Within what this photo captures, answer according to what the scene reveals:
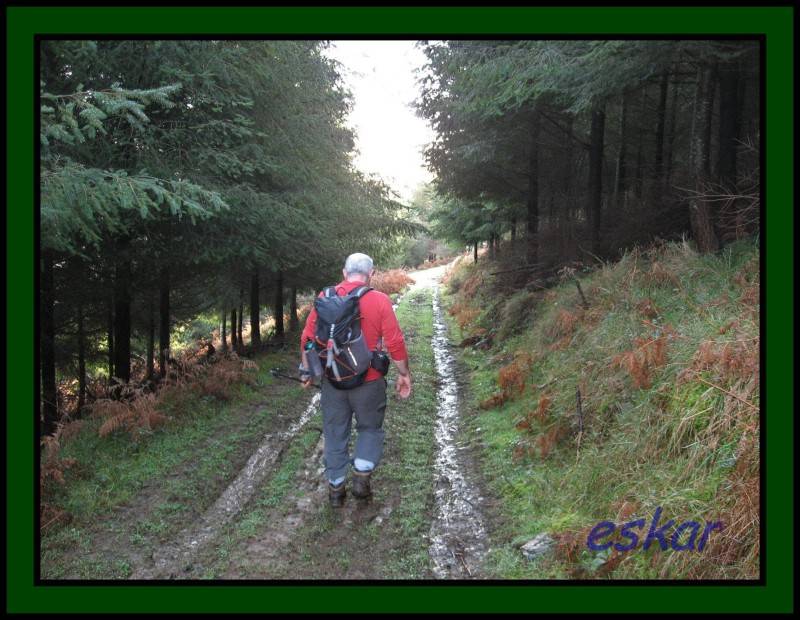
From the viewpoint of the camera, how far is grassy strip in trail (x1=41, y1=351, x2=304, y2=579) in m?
4.32

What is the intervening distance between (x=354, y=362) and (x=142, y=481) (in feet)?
10.2

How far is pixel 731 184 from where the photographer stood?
26.6 ft

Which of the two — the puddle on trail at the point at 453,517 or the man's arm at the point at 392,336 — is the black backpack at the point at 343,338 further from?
the puddle on trail at the point at 453,517

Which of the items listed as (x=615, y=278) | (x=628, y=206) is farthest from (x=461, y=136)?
(x=615, y=278)

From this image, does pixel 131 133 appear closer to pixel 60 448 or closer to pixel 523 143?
pixel 60 448

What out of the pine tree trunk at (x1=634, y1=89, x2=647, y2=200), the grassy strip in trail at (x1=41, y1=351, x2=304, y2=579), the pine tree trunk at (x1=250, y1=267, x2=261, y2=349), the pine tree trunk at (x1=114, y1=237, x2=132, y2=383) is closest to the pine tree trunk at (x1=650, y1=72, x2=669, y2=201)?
the pine tree trunk at (x1=634, y1=89, x2=647, y2=200)

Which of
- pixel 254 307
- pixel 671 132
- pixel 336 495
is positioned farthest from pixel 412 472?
pixel 671 132

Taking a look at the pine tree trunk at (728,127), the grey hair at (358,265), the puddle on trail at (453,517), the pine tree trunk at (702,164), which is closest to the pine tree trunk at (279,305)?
the puddle on trail at (453,517)

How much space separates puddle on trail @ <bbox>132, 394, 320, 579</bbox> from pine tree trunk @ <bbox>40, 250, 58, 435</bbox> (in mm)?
3492

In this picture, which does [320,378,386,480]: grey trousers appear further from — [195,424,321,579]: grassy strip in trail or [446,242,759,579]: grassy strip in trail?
[446,242,759,579]: grassy strip in trail

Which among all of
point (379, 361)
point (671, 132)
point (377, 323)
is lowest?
point (379, 361)

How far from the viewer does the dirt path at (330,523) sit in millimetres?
3992

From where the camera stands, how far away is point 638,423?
478 centimetres

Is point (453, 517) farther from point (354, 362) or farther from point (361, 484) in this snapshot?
point (354, 362)
